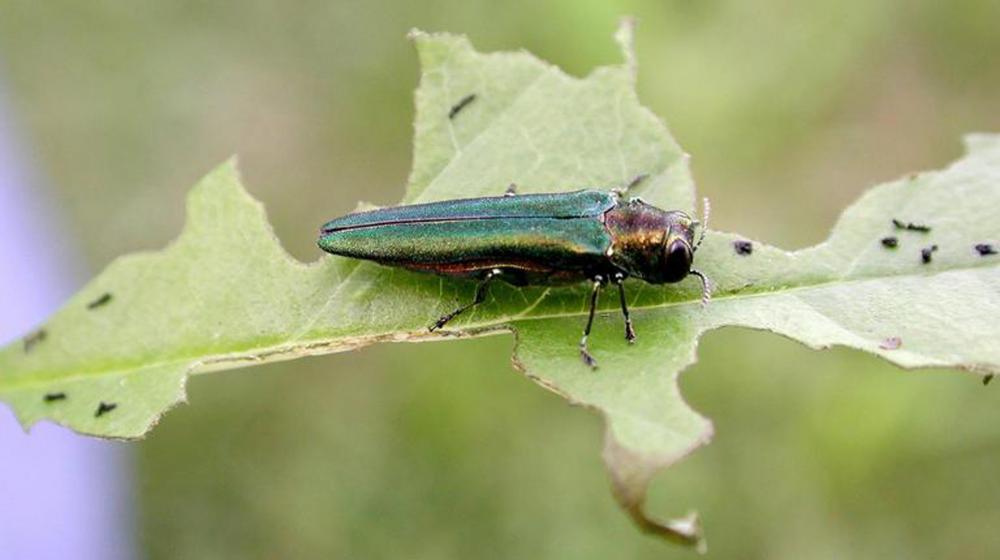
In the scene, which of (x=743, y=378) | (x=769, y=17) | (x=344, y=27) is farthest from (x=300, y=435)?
(x=769, y=17)

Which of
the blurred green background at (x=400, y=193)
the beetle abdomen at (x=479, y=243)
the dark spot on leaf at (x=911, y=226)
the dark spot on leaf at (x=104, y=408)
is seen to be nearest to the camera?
the dark spot on leaf at (x=104, y=408)

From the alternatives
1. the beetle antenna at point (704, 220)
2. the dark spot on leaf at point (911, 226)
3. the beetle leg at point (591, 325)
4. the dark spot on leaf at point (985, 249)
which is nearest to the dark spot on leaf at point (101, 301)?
the beetle leg at point (591, 325)

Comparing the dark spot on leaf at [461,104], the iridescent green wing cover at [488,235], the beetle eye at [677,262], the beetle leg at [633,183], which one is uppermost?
the dark spot on leaf at [461,104]

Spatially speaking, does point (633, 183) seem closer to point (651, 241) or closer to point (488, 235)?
point (651, 241)

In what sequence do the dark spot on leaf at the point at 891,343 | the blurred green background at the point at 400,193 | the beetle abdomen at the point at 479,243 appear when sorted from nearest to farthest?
the dark spot on leaf at the point at 891,343 < the beetle abdomen at the point at 479,243 < the blurred green background at the point at 400,193

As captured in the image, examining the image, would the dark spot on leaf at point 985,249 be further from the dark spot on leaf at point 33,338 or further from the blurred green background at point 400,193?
the dark spot on leaf at point 33,338

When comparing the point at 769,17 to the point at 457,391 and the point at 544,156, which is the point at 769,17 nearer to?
the point at 457,391

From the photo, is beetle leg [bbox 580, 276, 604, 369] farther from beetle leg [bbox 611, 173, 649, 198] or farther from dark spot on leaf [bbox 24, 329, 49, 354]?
dark spot on leaf [bbox 24, 329, 49, 354]
